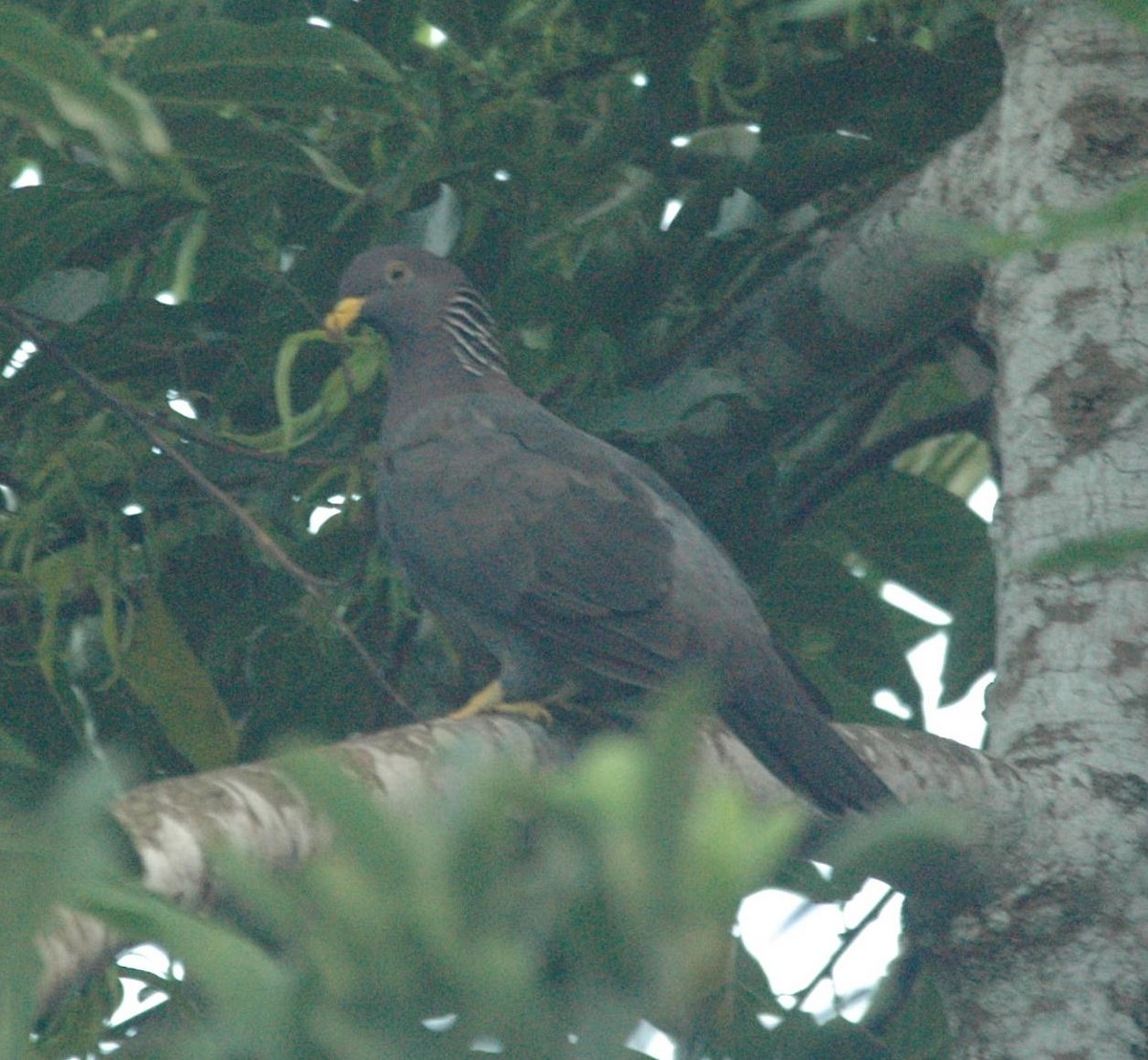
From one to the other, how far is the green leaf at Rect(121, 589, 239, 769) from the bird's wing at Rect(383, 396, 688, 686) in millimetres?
651

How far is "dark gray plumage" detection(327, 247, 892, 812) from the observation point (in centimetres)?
321

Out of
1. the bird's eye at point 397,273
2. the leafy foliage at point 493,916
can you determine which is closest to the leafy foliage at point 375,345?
the bird's eye at point 397,273

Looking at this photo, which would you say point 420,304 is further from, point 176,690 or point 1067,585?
point 1067,585

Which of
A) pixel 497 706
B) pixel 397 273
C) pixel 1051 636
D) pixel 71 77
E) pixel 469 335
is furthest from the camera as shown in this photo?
pixel 469 335

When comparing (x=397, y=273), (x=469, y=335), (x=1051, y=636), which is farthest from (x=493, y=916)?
(x=469, y=335)

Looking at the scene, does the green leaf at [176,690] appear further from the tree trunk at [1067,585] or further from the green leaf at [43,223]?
the tree trunk at [1067,585]

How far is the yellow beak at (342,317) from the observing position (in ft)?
→ 9.89

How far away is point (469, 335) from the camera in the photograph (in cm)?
405

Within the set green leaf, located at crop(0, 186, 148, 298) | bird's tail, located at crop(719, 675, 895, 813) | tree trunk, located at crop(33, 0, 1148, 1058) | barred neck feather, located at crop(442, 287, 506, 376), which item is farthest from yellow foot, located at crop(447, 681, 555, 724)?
green leaf, located at crop(0, 186, 148, 298)

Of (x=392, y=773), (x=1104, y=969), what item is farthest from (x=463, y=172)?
(x=1104, y=969)

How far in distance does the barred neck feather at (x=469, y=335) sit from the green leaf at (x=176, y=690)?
52.4 inches

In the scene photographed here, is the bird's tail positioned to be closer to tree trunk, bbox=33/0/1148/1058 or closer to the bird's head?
tree trunk, bbox=33/0/1148/1058

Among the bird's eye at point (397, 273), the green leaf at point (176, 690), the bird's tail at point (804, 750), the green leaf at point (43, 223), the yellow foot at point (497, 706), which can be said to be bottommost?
the yellow foot at point (497, 706)

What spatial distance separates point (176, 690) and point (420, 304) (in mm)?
1578
